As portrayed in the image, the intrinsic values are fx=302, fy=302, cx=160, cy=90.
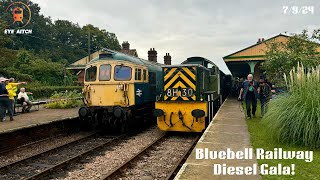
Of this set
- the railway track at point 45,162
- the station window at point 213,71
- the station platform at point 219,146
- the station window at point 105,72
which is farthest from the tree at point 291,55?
the railway track at point 45,162

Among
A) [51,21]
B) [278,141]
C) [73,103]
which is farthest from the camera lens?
[51,21]

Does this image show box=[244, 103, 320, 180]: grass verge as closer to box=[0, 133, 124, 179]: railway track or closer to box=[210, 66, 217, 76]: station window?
box=[0, 133, 124, 179]: railway track

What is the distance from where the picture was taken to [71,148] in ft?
30.4

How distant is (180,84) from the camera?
10.9m

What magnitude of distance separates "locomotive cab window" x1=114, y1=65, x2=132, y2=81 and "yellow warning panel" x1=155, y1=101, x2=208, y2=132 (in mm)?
1544

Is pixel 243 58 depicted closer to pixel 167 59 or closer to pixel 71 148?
pixel 167 59

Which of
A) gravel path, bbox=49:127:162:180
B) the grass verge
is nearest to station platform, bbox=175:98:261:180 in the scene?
the grass verge

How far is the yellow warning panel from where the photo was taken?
10.5m

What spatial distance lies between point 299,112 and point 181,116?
15.6 ft

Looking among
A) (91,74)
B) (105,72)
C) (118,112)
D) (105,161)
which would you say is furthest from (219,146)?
(91,74)

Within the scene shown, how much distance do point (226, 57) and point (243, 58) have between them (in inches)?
49.7

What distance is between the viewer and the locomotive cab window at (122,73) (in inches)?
439

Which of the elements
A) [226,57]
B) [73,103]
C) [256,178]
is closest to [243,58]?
[226,57]

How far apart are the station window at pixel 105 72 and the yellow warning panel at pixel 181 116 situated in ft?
7.11
